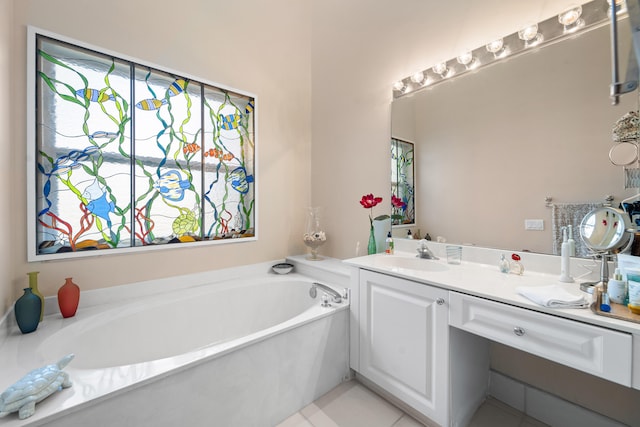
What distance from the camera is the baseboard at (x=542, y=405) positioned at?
1.31m

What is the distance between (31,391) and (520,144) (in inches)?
91.5

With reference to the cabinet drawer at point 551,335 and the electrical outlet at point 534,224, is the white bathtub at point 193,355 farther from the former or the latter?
the electrical outlet at point 534,224

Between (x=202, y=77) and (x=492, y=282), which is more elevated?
(x=202, y=77)

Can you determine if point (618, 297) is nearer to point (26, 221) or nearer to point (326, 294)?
point (326, 294)

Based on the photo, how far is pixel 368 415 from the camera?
155 cm

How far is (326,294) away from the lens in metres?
1.90

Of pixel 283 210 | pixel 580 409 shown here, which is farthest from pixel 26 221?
pixel 580 409

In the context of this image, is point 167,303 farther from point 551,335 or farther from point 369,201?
point 551,335

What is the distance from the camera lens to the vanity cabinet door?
133 cm

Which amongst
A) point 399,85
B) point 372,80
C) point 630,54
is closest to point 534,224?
point 630,54

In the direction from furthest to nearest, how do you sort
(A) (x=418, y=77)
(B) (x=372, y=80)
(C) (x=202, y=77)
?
(B) (x=372, y=80)
(C) (x=202, y=77)
(A) (x=418, y=77)

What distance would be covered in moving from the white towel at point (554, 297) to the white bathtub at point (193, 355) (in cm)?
103

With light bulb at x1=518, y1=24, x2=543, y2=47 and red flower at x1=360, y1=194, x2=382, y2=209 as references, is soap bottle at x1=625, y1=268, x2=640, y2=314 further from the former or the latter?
red flower at x1=360, y1=194, x2=382, y2=209

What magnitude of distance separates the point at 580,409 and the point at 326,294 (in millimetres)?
1421
